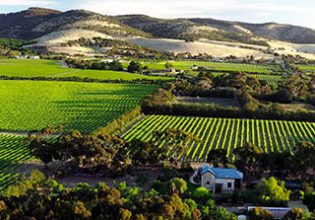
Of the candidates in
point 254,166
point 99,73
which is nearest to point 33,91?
point 99,73

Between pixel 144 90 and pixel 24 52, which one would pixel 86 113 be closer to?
pixel 144 90

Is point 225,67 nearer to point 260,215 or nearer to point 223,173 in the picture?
point 223,173

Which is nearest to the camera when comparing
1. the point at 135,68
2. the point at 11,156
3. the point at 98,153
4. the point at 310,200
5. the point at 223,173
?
the point at 310,200

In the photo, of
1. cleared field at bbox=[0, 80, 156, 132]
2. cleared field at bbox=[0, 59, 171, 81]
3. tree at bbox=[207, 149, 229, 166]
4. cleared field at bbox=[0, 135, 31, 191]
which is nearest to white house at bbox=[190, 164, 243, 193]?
tree at bbox=[207, 149, 229, 166]

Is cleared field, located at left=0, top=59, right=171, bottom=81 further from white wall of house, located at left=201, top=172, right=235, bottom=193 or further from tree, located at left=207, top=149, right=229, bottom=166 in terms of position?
white wall of house, located at left=201, top=172, right=235, bottom=193

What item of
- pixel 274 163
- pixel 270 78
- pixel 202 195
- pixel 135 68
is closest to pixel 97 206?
pixel 202 195

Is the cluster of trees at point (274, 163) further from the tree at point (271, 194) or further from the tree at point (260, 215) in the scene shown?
the tree at point (260, 215)
